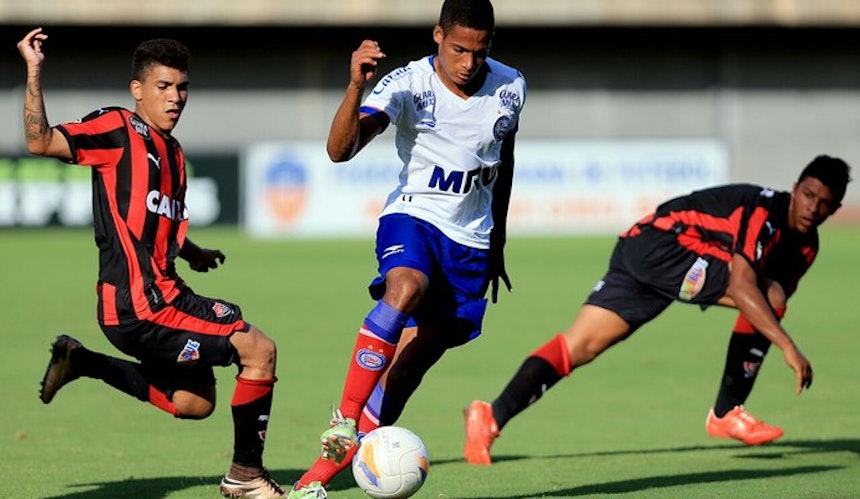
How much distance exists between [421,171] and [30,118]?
64.3 inches

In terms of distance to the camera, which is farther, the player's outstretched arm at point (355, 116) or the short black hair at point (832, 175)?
the short black hair at point (832, 175)

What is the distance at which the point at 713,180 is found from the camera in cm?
2686

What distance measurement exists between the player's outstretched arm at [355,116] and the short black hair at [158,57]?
87 centimetres

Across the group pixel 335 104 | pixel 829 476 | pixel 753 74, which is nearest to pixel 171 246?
pixel 829 476

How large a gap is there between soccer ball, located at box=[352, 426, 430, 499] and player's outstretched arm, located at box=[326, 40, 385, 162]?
1.14 meters

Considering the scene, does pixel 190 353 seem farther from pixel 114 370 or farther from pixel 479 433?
pixel 479 433

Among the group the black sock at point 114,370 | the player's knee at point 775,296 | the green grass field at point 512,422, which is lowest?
the green grass field at point 512,422

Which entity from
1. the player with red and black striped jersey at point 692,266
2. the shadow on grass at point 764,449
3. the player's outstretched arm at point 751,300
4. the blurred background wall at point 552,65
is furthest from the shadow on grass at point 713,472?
the blurred background wall at point 552,65

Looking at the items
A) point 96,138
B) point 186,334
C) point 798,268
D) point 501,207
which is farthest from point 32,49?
point 798,268

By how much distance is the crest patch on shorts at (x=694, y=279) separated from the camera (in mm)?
7840

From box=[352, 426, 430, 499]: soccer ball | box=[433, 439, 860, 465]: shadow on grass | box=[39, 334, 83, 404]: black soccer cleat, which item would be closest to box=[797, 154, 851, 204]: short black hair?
box=[433, 439, 860, 465]: shadow on grass

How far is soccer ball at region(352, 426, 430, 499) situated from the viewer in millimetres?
5516

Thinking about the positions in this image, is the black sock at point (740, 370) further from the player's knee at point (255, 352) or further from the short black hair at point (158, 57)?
the short black hair at point (158, 57)

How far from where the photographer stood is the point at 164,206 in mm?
6031
